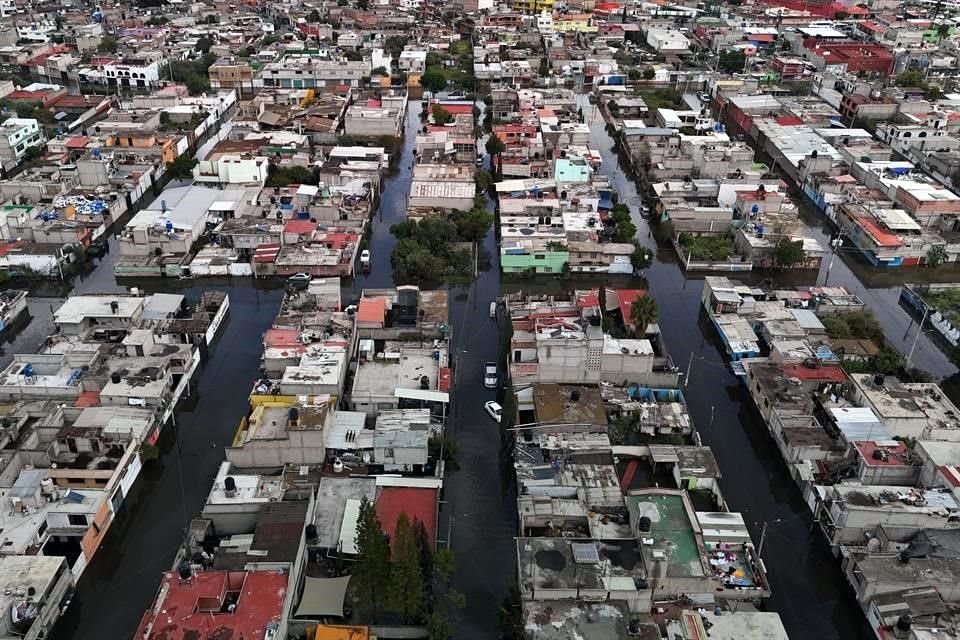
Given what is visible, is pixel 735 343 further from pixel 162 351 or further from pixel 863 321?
pixel 162 351

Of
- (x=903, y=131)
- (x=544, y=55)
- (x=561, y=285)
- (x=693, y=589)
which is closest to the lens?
(x=693, y=589)

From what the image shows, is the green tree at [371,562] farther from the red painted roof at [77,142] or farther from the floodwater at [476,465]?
the red painted roof at [77,142]

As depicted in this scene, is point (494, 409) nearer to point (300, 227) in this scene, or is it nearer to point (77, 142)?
point (300, 227)

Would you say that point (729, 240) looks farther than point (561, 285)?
Yes

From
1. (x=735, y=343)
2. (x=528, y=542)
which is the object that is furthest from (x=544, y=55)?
(x=528, y=542)

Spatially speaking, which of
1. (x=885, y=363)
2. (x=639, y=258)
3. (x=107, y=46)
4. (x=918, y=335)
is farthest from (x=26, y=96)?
(x=918, y=335)

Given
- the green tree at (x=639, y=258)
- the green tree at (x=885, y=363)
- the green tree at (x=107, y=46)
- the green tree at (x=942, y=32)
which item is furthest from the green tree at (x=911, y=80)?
the green tree at (x=107, y=46)

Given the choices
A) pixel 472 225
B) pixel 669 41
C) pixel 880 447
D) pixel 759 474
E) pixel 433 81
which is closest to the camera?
pixel 880 447
